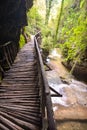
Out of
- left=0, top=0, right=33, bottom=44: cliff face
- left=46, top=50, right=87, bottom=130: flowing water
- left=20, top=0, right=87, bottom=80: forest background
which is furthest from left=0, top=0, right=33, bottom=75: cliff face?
left=20, top=0, right=87, bottom=80: forest background

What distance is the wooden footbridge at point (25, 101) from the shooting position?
13.6ft

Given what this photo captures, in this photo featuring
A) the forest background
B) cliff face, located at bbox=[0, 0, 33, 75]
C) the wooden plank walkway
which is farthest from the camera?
the forest background

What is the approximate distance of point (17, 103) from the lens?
17.7 feet

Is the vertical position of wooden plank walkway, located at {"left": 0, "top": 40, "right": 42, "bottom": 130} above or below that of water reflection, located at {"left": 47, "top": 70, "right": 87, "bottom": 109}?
above

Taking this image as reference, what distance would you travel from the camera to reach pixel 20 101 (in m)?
5.50

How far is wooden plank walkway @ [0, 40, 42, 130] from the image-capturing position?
4336 millimetres

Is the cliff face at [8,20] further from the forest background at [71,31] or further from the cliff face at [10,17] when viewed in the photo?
the forest background at [71,31]

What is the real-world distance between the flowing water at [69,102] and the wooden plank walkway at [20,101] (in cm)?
369

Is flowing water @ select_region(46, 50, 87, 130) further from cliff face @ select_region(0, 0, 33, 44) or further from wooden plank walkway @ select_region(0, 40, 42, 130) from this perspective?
cliff face @ select_region(0, 0, 33, 44)

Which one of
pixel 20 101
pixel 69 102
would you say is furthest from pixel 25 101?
pixel 69 102

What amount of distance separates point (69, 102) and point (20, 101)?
8157 mm

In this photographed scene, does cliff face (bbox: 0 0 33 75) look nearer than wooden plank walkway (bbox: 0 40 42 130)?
No

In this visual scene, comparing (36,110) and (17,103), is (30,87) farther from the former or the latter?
(36,110)

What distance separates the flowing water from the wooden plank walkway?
3.69 m
